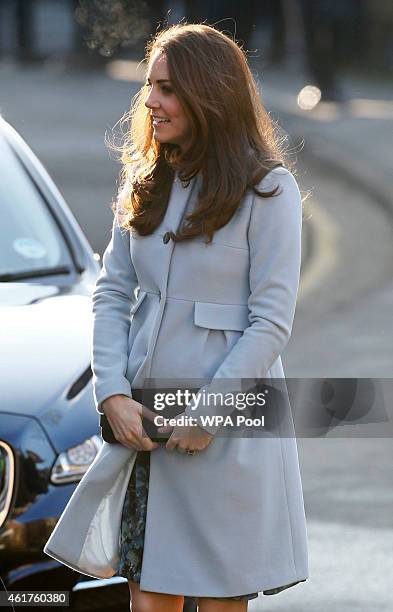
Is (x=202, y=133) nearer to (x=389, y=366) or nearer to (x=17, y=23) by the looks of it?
(x=389, y=366)

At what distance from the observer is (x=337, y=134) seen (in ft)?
62.7

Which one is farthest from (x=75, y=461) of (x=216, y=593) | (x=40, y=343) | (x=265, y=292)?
(x=265, y=292)

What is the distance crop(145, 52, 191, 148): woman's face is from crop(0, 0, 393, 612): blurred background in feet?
1.91

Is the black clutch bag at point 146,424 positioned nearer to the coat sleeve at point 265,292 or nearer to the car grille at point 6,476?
the coat sleeve at point 265,292

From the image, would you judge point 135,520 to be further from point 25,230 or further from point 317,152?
point 317,152

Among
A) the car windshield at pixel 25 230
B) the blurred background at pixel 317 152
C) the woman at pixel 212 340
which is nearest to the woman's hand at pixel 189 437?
the woman at pixel 212 340

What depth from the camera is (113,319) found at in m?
3.51

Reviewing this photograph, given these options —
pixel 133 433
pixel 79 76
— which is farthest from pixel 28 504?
pixel 79 76

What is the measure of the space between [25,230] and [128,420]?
2.00 meters

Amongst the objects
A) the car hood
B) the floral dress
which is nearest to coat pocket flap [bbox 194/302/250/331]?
the floral dress

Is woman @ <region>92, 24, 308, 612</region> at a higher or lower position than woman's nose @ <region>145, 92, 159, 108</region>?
lower

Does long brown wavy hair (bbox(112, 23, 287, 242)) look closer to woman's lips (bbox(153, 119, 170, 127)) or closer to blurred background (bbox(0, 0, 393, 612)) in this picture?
woman's lips (bbox(153, 119, 170, 127))

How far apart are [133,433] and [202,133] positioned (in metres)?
0.68

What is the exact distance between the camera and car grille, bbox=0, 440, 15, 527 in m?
3.95
